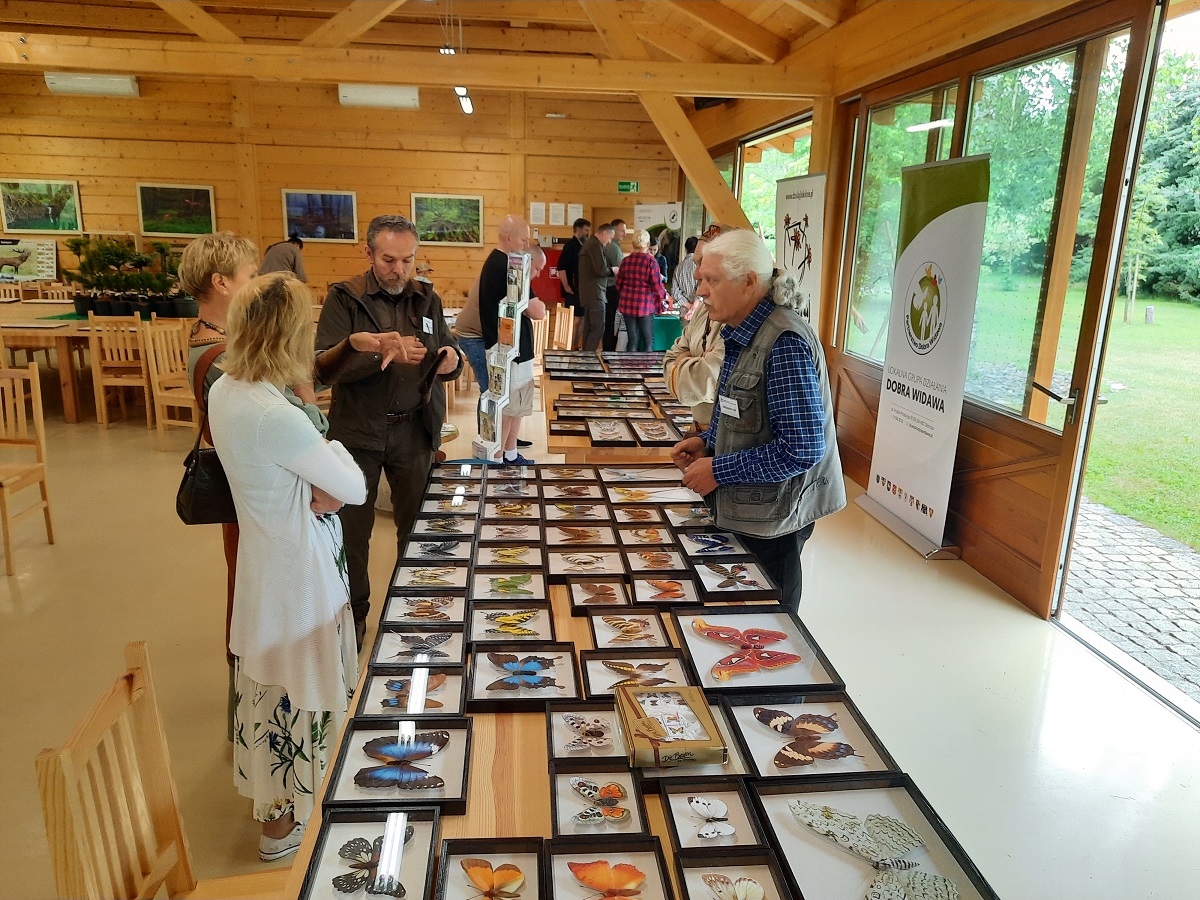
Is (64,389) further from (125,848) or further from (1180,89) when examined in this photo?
(1180,89)

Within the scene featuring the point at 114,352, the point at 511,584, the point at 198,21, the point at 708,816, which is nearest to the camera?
the point at 708,816

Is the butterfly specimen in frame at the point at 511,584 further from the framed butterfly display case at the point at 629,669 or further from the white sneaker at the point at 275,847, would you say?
the white sneaker at the point at 275,847

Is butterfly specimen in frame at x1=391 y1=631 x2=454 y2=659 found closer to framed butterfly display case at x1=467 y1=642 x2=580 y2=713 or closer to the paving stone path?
framed butterfly display case at x1=467 y1=642 x2=580 y2=713

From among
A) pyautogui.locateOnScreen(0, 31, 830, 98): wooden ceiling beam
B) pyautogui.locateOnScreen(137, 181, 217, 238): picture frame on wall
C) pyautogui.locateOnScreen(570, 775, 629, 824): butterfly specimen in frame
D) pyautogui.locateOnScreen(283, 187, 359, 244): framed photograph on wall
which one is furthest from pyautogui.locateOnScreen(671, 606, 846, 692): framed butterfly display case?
pyautogui.locateOnScreen(137, 181, 217, 238): picture frame on wall

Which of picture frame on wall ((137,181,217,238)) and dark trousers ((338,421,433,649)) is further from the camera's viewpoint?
picture frame on wall ((137,181,217,238))

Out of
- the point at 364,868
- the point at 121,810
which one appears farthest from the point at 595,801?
the point at 121,810

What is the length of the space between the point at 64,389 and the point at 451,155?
19.1 feet

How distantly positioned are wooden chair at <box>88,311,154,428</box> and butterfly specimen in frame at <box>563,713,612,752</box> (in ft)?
22.0

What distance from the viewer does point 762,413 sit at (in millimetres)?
2225

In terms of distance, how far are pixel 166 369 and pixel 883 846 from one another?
704 cm

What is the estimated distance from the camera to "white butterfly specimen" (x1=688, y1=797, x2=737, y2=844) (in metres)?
1.19

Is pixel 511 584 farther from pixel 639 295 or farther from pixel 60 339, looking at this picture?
pixel 639 295

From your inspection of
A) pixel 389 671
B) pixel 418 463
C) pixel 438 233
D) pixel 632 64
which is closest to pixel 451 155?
pixel 438 233

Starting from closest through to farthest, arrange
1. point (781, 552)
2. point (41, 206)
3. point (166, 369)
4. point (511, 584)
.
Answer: point (511, 584) → point (781, 552) → point (166, 369) → point (41, 206)
